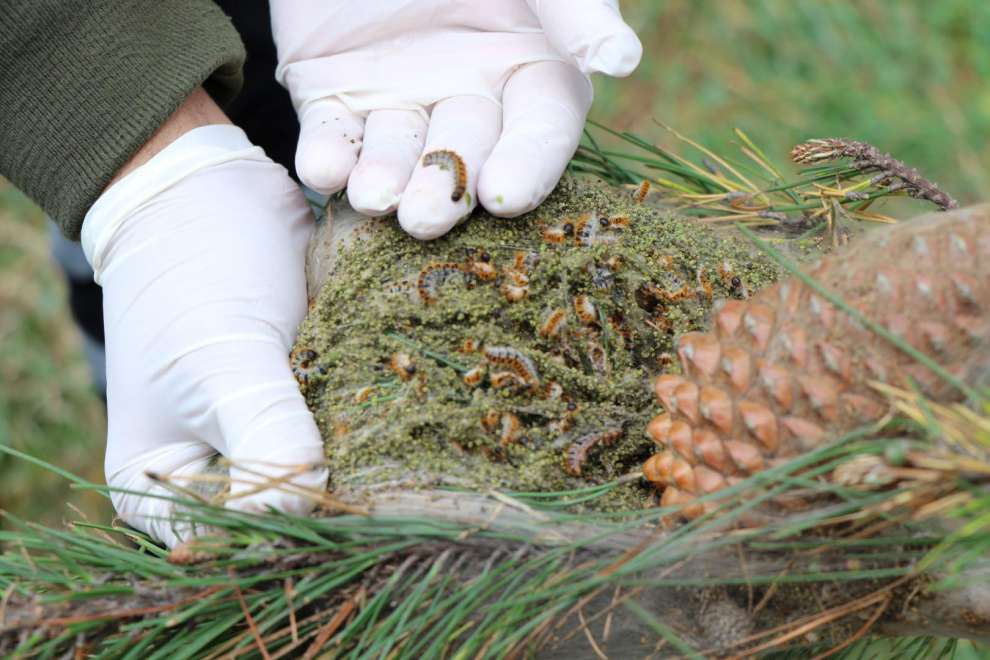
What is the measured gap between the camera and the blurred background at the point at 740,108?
9.70 ft

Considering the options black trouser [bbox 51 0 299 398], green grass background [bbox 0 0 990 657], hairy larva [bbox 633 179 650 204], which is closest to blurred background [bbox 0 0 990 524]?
green grass background [bbox 0 0 990 657]

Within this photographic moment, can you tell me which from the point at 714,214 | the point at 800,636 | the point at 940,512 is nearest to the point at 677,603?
the point at 800,636

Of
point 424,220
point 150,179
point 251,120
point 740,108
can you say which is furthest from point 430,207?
point 740,108

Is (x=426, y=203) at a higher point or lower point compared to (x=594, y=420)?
higher

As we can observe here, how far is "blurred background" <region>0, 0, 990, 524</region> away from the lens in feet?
9.70

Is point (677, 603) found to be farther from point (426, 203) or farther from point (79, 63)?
point (79, 63)

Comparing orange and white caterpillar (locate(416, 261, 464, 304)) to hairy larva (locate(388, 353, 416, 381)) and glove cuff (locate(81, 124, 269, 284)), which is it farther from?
glove cuff (locate(81, 124, 269, 284))

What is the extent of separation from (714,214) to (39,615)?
41.5 inches

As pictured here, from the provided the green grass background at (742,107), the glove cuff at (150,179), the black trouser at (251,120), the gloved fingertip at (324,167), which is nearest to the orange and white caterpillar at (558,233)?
the gloved fingertip at (324,167)

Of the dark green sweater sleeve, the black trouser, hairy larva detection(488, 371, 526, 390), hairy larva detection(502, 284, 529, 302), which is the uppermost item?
the dark green sweater sleeve

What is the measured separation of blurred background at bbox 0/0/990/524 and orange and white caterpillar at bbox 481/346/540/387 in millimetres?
→ 2299

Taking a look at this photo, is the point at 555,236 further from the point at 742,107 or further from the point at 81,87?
the point at 742,107

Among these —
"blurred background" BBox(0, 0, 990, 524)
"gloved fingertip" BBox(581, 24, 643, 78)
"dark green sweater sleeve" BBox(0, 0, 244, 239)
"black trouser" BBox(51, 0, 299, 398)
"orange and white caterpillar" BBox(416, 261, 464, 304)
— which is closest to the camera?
"orange and white caterpillar" BBox(416, 261, 464, 304)

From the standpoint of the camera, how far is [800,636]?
35.1 inches
